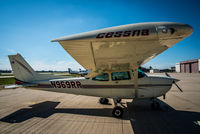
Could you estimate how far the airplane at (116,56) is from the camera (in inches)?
72.5

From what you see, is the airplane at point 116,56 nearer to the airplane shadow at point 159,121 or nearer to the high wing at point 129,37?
the high wing at point 129,37

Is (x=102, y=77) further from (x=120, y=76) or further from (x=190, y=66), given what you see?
(x=190, y=66)

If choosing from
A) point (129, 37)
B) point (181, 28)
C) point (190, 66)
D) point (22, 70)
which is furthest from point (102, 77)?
point (190, 66)

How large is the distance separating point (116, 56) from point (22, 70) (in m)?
5.19

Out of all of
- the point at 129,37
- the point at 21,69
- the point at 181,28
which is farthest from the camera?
the point at 21,69

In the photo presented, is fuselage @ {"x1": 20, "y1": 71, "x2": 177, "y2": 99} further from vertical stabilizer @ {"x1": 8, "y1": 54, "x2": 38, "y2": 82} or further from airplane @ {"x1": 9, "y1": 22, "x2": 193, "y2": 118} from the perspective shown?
vertical stabilizer @ {"x1": 8, "y1": 54, "x2": 38, "y2": 82}

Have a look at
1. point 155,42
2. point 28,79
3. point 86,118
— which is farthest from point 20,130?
point 155,42

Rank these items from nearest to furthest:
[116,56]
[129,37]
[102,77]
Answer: [129,37], [116,56], [102,77]

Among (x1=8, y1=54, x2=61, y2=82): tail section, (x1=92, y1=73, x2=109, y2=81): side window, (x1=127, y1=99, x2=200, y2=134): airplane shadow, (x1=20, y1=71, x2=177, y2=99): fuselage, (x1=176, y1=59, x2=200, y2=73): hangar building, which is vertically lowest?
(x1=176, y1=59, x2=200, y2=73): hangar building

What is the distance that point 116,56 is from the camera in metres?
2.72

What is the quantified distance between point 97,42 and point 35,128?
3.40 metres

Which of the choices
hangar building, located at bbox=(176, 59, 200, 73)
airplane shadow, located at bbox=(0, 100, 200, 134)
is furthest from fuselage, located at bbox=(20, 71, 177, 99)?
hangar building, located at bbox=(176, 59, 200, 73)

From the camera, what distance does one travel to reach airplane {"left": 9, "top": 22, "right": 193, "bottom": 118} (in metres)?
1.84

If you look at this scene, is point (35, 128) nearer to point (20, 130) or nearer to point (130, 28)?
point (20, 130)
